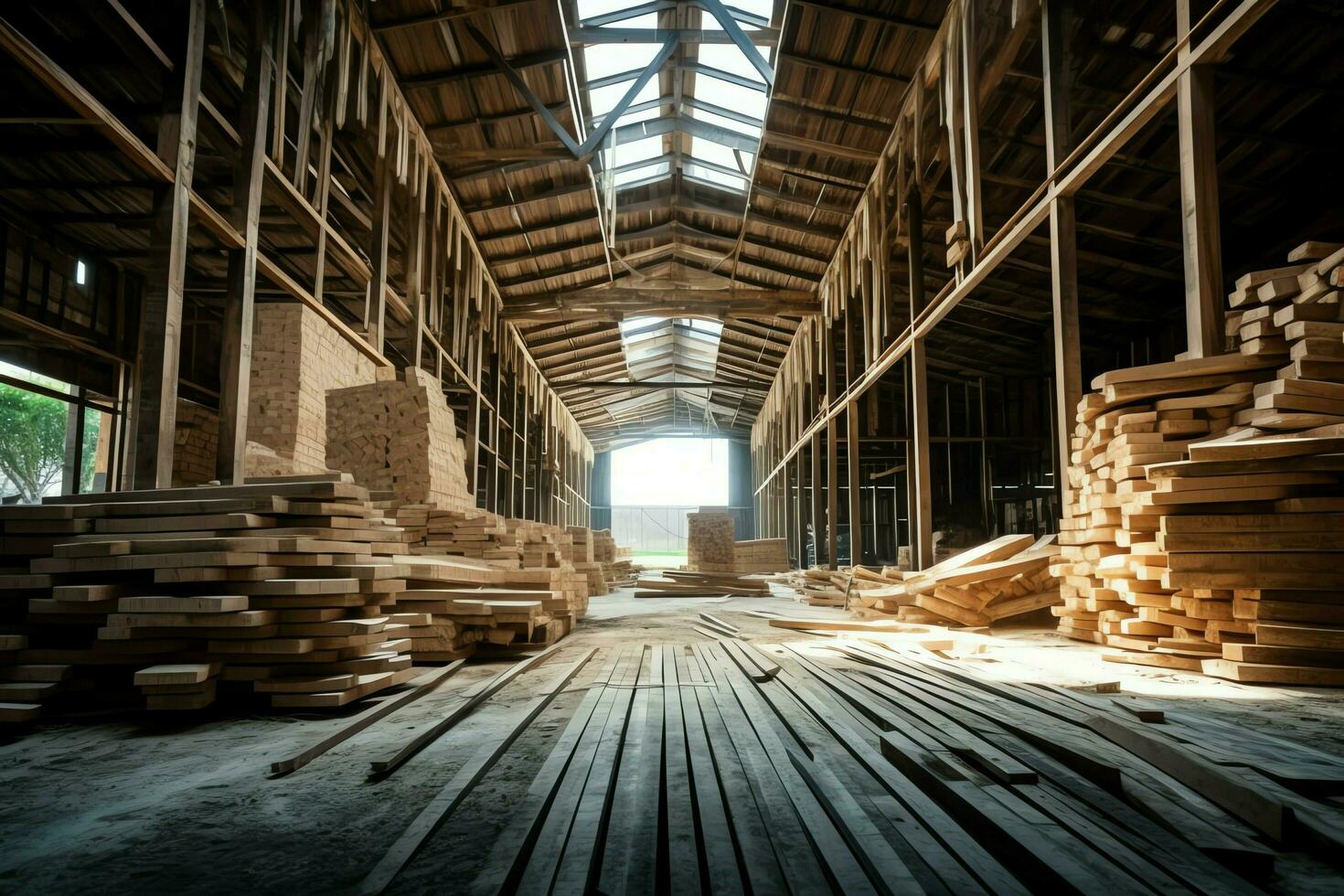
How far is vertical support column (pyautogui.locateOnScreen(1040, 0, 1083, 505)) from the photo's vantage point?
29.6 feet

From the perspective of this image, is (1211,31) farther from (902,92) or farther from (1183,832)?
(902,92)

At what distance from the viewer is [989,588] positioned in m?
9.34

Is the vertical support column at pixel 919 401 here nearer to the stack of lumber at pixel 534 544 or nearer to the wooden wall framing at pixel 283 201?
the stack of lumber at pixel 534 544

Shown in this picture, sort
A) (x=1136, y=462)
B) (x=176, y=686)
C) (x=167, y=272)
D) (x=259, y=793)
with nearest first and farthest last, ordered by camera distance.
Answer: (x=259, y=793) → (x=176, y=686) → (x=1136, y=462) → (x=167, y=272)

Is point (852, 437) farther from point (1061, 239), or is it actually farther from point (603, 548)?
point (1061, 239)

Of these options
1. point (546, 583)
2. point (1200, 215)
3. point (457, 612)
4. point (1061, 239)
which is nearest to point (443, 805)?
point (457, 612)

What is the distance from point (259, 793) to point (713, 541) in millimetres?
21257

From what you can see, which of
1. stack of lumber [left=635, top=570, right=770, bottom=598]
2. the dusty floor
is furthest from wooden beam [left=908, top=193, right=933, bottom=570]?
the dusty floor

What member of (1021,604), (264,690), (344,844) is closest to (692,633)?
(1021,604)

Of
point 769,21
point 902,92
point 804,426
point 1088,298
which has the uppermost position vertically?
point 769,21

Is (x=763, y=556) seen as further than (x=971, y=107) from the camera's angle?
Yes

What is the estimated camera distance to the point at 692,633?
989cm

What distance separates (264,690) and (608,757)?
7.56 ft

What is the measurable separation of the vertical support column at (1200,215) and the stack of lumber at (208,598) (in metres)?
6.81
